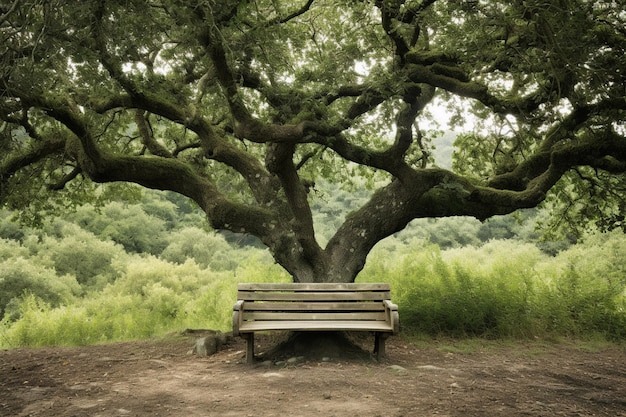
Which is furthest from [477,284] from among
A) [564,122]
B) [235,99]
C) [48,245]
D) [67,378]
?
[48,245]

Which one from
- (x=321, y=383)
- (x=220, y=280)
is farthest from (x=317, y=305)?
(x=220, y=280)

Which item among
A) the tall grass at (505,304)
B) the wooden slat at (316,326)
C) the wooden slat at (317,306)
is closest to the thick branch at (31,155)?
the wooden slat at (317,306)

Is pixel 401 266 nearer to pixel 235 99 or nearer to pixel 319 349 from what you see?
pixel 319 349

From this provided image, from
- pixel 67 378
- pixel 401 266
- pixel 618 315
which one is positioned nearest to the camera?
pixel 67 378

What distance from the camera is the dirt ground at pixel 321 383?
469 cm

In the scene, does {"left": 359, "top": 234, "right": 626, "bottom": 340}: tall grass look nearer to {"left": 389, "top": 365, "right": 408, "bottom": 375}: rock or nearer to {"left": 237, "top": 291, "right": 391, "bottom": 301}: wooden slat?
{"left": 237, "top": 291, "right": 391, "bottom": 301}: wooden slat

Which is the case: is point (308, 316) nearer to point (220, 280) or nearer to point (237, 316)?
point (237, 316)

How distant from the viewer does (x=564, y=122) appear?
23.2ft

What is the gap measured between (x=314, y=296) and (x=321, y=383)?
6.55 ft

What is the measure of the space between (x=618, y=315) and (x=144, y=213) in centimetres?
3019

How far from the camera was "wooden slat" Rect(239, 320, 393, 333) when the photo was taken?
6.57 meters

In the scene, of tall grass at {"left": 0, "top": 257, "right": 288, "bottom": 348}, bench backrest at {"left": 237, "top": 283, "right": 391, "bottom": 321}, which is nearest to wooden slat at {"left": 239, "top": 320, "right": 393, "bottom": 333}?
bench backrest at {"left": 237, "top": 283, "right": 391, "bottom": 321}

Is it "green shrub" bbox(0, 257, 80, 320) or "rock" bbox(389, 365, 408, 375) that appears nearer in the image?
"rock" bbox(389, 365, 408, 375)

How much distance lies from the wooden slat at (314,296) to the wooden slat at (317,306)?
0.07 metres
